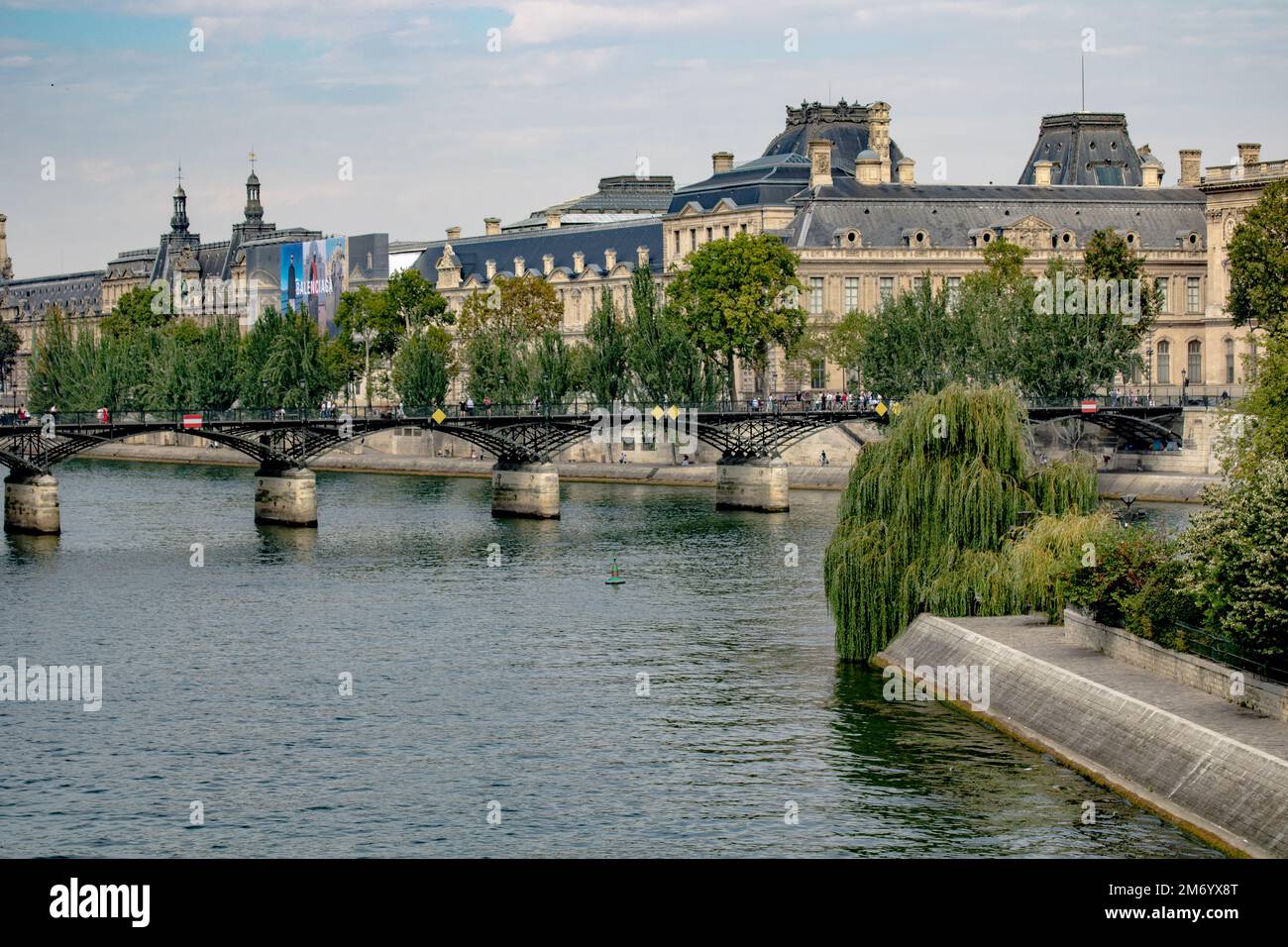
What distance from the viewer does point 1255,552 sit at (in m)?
43.9

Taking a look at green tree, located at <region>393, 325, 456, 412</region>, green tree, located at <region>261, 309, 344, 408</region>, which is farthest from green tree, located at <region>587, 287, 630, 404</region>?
green tree, located at <region>261, 309, 344, 408</region>

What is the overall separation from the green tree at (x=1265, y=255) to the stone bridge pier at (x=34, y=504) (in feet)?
197

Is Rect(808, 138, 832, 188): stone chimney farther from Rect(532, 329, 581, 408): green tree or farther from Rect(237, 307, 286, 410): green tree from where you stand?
Rect(237, 307, 286, 410): green tree

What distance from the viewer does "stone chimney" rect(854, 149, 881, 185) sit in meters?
163

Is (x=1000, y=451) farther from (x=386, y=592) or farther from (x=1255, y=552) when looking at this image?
(x=386, y=592)

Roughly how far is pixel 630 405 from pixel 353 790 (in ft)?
289

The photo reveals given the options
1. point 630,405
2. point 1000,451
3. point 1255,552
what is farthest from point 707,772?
point 630,405

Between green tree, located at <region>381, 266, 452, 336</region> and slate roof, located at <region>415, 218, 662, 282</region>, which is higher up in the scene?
slate roof, located at <region>415, 218, 662, 282</region>

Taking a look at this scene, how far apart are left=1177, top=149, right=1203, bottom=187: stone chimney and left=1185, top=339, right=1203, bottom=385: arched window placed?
18.9 m

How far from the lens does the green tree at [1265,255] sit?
111m

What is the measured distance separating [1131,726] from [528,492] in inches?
2661

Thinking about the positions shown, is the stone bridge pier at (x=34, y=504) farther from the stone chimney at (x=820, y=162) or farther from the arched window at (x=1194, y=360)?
the arched window at (x=1194, y=360)

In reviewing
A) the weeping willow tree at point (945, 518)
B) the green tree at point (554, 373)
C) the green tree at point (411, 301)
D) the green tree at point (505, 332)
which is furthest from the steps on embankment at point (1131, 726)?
the green tree at point (411, 301)
